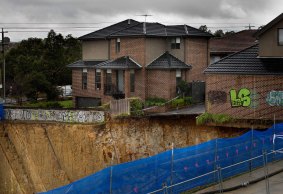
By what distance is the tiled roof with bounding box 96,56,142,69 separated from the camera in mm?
44469

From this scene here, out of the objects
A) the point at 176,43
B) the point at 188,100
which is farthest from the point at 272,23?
the point at 176,43

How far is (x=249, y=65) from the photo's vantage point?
3097 centimetres

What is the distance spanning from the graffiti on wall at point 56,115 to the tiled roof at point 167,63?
920cm

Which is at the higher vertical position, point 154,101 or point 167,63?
point 167,63

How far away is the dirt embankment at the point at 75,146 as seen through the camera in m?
35.1

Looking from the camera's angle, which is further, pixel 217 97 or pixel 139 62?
pixel 139 62

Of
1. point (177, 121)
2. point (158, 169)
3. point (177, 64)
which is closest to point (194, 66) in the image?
point (177, 64)

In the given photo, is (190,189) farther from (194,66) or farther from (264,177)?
(194,66)

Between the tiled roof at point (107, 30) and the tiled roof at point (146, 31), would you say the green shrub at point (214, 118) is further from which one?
the tiled roof at point (107, 30)

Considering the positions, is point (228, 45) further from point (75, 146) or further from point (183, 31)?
point (75, 146)

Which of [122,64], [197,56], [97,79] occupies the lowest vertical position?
[97,79]

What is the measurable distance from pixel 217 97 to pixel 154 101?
12.4 meters

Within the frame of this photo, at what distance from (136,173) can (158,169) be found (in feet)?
3.64

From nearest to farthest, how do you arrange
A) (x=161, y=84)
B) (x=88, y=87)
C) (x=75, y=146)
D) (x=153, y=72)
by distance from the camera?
(x=75, y=146), (x=161, y=84), (x=153, y=72), (x=88, y=87)
